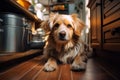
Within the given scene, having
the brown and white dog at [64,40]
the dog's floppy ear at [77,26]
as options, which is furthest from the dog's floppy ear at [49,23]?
the dog's floppy ear at [77,26]

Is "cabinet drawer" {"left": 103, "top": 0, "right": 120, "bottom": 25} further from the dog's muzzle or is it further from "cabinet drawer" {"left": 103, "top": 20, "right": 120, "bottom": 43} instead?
the dog's muzzle

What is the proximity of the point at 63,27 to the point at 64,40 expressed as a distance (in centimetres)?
12

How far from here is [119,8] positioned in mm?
1403

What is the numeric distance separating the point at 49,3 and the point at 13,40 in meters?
4.29

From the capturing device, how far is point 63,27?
1812 mm

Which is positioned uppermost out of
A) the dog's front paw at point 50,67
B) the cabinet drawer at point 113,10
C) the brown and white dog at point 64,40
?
the cabinet drawer at point 113,10

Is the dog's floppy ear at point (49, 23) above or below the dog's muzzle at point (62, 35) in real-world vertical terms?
above

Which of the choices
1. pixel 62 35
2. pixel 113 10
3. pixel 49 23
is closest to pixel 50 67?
pixel 62 35

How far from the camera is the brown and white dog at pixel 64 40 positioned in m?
1.83

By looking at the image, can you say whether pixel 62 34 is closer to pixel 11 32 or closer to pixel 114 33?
pixel 114 33

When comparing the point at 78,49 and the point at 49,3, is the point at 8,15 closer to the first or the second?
the point at 78,49

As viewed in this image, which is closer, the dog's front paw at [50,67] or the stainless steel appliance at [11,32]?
the dog's front paw at [50,67]

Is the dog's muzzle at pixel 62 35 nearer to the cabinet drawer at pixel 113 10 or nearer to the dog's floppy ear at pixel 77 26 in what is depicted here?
the dog's floppy ear at pixel 77 26

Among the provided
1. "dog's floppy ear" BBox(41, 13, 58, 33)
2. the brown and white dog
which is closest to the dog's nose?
the brown and white dog
